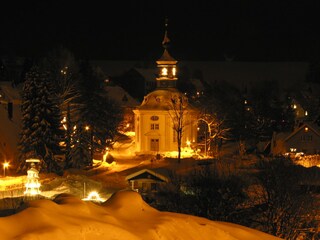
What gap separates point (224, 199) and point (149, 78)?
61.0m

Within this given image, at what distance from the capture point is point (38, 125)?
36719mm

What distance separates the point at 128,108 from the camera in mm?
63875

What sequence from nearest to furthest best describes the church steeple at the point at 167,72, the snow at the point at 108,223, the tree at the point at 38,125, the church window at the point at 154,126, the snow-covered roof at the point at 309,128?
the snow at the point at 108,223
the tree at the point at 38,125
the snow-covered roof at the point at 309,128
the church window at the point at 154,126
the church steeple at the point at 167,72

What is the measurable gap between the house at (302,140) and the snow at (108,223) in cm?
4100

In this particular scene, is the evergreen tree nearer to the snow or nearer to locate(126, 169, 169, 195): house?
locate(126, 169, 169, 195): house

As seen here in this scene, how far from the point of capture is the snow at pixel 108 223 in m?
5.29

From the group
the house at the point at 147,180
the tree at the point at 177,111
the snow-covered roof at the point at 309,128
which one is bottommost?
the house at the point at 147,180

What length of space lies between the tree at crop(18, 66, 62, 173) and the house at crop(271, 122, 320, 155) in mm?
18335

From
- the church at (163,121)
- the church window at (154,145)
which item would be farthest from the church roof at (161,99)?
the church window at (154,145)

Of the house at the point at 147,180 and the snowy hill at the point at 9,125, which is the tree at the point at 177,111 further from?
the house at the point at 147,180

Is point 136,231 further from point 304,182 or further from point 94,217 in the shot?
point 304,182

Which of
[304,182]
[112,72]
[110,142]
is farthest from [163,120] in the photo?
[112,72]

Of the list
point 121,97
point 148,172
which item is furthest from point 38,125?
point 121,97

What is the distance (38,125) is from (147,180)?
30.9 ft
